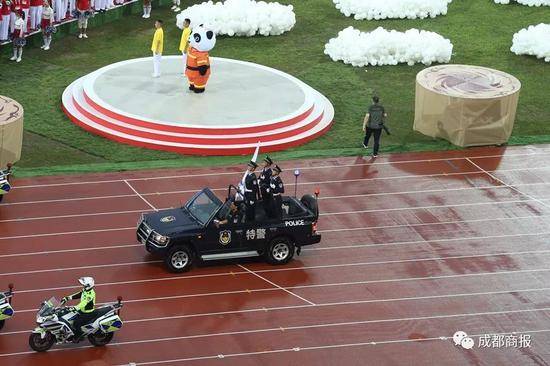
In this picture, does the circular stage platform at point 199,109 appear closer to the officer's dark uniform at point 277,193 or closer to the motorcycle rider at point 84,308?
the officer's dark uniform at point 277,193

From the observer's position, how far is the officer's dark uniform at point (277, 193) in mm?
19859

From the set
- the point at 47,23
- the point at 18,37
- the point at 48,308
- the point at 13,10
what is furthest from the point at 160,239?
the point at 47,23

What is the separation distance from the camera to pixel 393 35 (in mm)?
30719

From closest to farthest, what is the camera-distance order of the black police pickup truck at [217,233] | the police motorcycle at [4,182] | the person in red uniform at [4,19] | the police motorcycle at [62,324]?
the police motorcycle at [62,324]
the black police pickup truck at [217,233]
the police motorcycle at [4,182]
the person in red uniform at [4,19]

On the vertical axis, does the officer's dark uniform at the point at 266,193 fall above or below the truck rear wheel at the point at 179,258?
above

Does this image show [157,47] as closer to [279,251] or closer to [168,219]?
[168,219]

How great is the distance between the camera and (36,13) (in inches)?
1213

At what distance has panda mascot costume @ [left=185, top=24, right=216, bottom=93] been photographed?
26.0 metres

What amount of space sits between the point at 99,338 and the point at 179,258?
272 cm

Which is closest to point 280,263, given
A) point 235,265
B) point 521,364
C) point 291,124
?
point 235,265

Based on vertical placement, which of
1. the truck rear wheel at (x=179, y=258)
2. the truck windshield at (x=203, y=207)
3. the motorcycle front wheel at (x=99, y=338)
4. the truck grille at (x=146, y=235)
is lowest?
the motorcycle front wheel at (x=99, y=338)

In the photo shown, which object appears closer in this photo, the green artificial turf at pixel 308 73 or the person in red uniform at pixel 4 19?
the green artificial turf at pixel 308 73

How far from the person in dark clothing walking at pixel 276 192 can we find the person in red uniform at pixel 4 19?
12366 millimetres

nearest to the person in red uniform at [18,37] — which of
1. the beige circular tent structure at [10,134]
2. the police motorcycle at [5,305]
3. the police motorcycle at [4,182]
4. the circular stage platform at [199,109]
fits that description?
the circular stage platform at [199,109]
